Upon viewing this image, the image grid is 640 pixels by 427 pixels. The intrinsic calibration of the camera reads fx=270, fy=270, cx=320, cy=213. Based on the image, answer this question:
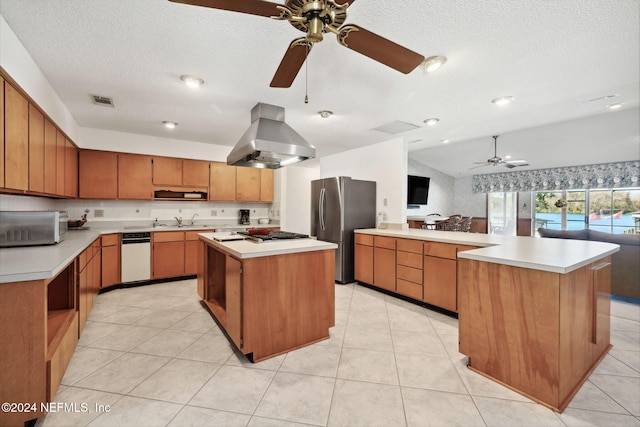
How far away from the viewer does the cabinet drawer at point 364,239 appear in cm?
401

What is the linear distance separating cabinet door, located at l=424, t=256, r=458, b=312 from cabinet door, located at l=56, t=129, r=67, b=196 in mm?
4221

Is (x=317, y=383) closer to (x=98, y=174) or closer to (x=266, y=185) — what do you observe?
(x=266, y=185)

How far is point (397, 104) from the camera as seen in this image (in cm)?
301

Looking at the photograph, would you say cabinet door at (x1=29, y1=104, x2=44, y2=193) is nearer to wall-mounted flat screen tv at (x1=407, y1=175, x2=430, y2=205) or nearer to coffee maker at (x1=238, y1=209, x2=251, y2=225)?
coffee maker at (x1=238, y1=209, x2=251, y2=225)

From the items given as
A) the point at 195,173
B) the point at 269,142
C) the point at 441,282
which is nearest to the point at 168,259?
the point at 195,173

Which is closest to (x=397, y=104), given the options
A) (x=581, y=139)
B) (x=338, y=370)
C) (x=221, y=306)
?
(x=338, y=370)

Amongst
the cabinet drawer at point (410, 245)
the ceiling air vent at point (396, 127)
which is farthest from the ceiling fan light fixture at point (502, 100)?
the cabinet drawer at point (410, 245)

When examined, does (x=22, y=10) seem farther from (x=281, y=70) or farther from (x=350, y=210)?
(x=350, y=210)

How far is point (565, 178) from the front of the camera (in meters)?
6.97

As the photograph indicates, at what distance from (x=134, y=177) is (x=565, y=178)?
31.6 feet

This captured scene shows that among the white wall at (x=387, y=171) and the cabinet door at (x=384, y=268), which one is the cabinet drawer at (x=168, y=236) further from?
the white wall at (x=387, y=171)

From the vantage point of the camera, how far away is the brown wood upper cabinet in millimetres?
4445

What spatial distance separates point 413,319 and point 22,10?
3864 mm

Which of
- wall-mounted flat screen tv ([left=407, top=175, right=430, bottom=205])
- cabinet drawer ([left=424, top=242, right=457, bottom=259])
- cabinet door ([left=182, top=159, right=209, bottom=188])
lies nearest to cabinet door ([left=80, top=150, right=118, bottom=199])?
cabinet door ([left=182, top=159, right=209, bottom=188])
